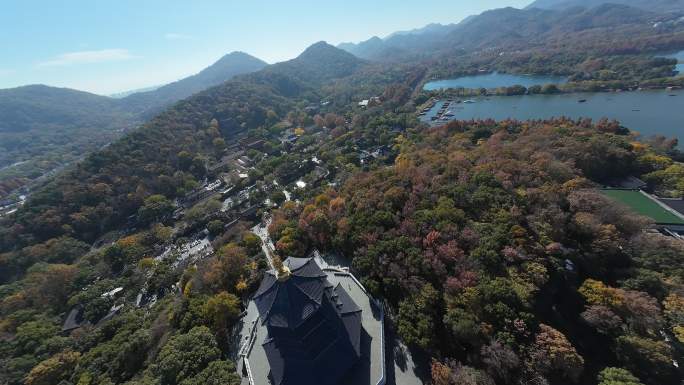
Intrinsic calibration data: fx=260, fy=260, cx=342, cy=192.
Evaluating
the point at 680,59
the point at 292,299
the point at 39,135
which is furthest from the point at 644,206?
the point at 39,135

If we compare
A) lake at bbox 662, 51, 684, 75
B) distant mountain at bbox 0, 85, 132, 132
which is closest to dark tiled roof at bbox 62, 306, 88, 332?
lake at bbox 662, 51, 684, 75

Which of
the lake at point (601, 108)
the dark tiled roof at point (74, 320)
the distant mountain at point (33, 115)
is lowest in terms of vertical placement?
the dark tiled roof at point (74, 320)

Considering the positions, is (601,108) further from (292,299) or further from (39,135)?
(39,135)

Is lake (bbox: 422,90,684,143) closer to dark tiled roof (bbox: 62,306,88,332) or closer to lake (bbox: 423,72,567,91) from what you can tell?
lake (bbox: 423,72,567,91)

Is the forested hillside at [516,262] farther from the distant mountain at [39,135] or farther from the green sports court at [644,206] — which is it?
the distant mountain at [39,135]

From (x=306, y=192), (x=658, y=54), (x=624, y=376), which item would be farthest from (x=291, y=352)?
(x=658, y=54)

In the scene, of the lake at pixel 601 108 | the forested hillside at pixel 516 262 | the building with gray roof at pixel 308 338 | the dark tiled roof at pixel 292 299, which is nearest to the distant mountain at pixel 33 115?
the forested hillside at pixel 516 262
